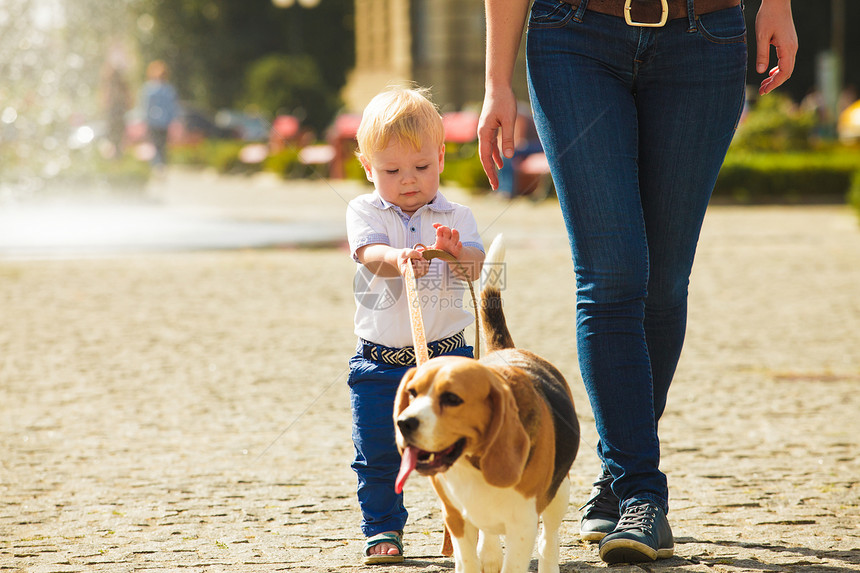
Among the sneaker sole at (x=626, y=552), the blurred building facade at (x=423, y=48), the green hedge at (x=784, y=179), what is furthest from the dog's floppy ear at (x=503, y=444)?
the blurred building facade at (x=423, y=48)

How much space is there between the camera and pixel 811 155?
20875mm

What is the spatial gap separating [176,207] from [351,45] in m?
34.0

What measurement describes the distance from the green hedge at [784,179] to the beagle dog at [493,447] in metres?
16.9

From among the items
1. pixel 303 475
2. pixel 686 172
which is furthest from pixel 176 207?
pixel 686 172

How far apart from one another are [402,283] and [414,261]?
0.31 metres

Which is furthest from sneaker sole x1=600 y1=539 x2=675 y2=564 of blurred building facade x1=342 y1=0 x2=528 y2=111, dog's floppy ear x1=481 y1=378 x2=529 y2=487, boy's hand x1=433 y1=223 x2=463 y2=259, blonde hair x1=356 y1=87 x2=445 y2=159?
blurred building facade x1=342 y1=0 x2=528 y2=111

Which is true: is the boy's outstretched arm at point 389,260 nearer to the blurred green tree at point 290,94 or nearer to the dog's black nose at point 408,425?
the dog's black nose at point 408,425

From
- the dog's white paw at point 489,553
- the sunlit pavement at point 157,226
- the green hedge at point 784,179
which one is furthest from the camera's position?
the green hedge at point 784,179

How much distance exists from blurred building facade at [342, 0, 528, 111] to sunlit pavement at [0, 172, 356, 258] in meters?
19.8

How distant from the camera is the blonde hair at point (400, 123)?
9.45 ft

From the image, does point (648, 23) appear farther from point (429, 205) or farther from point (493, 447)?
point (493, 447)

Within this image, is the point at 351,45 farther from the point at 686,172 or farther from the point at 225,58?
the point at 686,172

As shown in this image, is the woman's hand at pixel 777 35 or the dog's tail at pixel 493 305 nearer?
the dog's tail at pixel 493 305

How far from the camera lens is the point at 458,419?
2.15 metres
